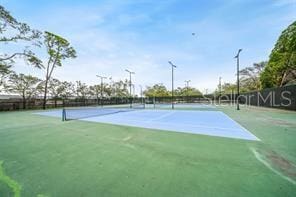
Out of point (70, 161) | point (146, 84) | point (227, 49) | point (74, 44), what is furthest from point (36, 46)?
point (146, 84)

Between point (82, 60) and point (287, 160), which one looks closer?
point (287, 160)

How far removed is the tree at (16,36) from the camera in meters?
15.3

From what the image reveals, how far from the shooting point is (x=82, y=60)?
26.0 m

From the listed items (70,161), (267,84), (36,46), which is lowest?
(70,161)

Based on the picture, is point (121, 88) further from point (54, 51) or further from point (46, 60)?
point (46, 60)

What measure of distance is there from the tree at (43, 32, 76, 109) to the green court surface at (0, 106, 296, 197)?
66.8 feet

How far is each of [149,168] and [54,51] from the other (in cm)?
2376

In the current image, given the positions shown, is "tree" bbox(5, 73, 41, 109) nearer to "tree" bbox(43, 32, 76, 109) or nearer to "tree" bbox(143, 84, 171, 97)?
"tree" bbox(43, 32, 76, 109)

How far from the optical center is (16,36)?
16.6 metres

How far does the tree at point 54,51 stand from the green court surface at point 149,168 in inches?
802

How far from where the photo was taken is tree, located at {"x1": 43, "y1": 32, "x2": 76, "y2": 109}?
70.2 ft

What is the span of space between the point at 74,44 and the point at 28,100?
9209 millimetres

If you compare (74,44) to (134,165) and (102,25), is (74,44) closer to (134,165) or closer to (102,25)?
(102,25)

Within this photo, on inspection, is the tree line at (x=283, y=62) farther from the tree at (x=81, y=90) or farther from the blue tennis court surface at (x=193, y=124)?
the tree at (x=81, y=90)
